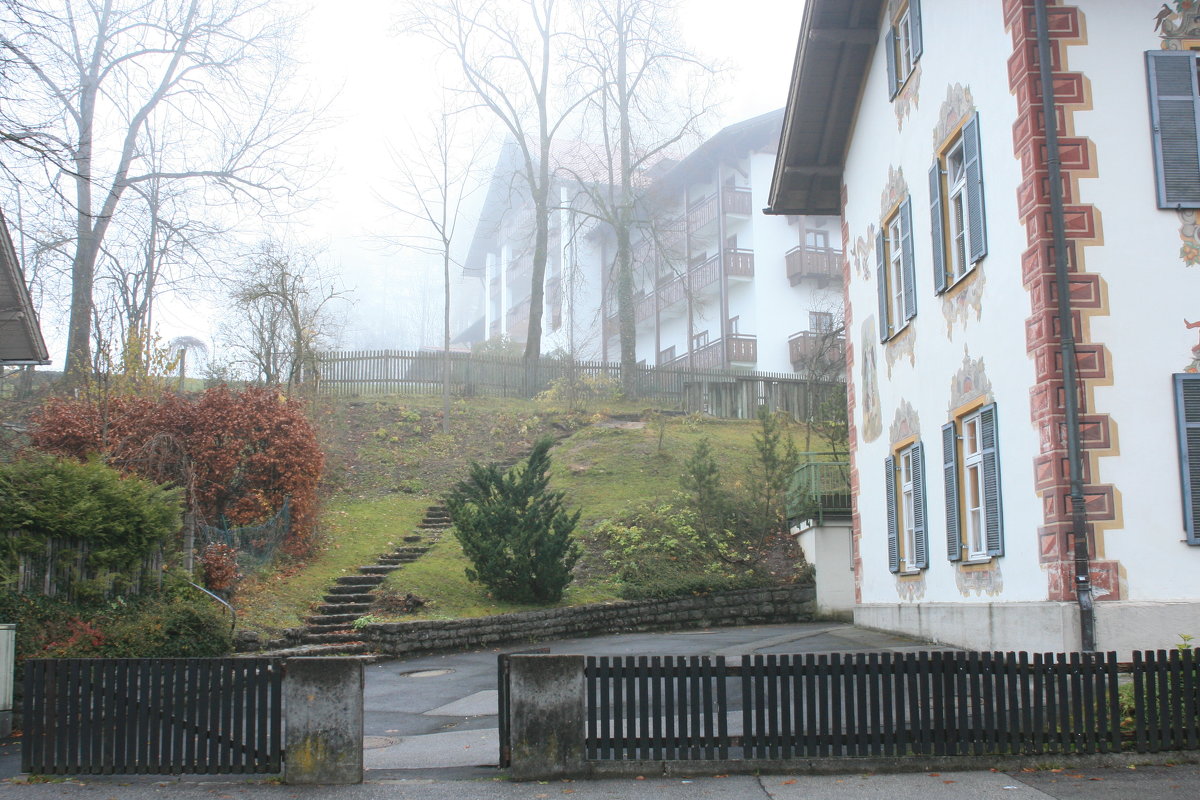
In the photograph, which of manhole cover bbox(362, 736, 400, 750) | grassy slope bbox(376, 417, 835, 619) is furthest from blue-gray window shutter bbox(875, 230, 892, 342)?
manhole cover bbox(362, 736, 400, 750)

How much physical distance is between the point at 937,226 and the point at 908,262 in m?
1.33

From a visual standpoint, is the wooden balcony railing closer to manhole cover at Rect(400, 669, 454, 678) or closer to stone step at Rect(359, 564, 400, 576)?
stone step at Rect(359, 564, 400, 576)

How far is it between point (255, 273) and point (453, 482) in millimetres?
8146

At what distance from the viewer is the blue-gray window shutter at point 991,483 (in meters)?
12.1

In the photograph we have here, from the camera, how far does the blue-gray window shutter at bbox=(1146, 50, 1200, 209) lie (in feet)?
36.6

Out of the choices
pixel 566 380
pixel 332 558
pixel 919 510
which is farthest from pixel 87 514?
pixel 566 380

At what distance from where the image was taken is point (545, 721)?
829cm

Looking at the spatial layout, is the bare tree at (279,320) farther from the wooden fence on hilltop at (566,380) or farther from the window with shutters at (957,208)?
the window with shutters at (957,208)

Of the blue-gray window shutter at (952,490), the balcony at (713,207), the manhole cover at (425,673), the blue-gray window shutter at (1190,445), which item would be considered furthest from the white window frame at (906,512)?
the balcony at (713,207)

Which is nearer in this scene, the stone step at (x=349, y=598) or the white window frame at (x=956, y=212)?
the white window frame at (x=956, y=212)

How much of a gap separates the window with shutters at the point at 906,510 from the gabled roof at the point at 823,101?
589 centimetres

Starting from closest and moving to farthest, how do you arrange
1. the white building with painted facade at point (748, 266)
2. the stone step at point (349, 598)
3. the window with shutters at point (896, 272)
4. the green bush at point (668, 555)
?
the window with shutters at point (896, 272) < the stone step at point (349, 598) < the green bush at point (668, 555) < the white building with painted facade at point (748, 266)

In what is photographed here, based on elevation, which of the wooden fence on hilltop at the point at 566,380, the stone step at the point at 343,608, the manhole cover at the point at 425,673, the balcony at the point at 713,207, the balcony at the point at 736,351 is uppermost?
the balcony at the point at 713,207

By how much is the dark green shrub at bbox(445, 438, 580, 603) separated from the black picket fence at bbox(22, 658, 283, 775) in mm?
10430
